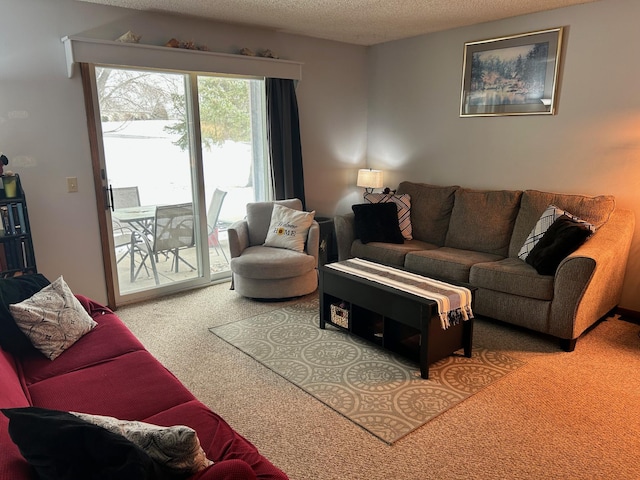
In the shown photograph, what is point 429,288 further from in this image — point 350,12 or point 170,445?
point 350,12

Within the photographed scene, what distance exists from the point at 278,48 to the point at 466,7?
185 centimetres

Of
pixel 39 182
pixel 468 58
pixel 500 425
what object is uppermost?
pixel 468 58

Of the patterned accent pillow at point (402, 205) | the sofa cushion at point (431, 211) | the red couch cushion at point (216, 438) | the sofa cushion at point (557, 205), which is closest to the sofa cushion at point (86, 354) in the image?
the red couch cushion at point (216, 438)

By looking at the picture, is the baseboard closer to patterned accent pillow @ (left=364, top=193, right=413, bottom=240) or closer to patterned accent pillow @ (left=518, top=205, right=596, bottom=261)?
patterned accent pillow @ (left=518, top=205, right=596, bottom=261)

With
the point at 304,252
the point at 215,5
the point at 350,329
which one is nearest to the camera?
the point at 350,329

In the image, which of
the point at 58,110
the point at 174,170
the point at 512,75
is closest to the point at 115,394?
the point at 58,110

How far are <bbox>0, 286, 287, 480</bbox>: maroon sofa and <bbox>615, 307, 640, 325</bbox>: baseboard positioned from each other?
11.4ft

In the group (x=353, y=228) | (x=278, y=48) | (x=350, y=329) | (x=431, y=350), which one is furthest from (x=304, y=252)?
(x=278, y=48)

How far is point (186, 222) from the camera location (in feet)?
14.7

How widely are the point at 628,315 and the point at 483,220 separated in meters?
1.37

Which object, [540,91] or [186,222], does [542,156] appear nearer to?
[540,91]

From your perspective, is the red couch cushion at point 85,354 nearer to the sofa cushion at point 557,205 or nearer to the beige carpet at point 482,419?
the beige carpet at point 482,419

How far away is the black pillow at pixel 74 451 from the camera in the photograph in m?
1.13

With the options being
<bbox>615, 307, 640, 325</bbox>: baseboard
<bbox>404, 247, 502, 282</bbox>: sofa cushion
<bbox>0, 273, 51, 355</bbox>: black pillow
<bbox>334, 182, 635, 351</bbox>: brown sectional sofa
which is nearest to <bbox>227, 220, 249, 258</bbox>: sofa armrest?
<bbox>334, 182, 635, 351</bbox>: brown sectional sofa
